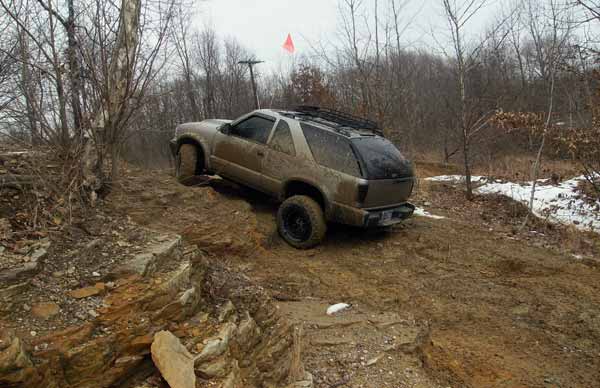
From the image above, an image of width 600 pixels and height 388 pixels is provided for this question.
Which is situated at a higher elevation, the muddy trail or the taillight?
the taillight

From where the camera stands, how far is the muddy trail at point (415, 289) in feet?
13.5

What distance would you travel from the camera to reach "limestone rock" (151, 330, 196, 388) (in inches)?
110

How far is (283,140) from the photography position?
7066 mm

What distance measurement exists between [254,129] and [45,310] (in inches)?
195

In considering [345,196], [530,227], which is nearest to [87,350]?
[345,196]

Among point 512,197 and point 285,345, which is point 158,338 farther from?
point 512,197

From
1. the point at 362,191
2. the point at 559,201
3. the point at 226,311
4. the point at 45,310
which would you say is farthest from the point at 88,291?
the point at 559,201

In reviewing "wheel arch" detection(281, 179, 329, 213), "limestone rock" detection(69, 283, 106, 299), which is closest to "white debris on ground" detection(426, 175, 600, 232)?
"wheel arch" detection(281, 179, 329, 213)

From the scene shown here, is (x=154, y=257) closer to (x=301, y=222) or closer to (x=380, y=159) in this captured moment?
(x=301, y=222)

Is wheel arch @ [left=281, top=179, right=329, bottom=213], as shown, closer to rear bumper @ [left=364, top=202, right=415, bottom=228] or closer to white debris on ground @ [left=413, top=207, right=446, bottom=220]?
rear bumper @ [left=364, top=202, right=415, bottom=228]

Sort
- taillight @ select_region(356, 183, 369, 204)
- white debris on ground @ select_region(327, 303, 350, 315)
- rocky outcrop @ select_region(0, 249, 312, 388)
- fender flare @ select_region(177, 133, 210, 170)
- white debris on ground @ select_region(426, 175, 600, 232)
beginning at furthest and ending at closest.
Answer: white debris on ground @ select_region(426, 175, 600, 232), fender flare @ select_region(177, 133, 210, 170), taillight @ select_region(356, 183, 369, 204), white debris on ground @ select_region(327, 303, 350, 315), rocky outcrop @ select_region(0, 249, 312, 388)

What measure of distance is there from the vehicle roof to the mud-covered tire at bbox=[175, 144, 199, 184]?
1.41 m

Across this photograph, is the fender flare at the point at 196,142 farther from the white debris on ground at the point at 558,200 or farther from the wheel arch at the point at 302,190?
the white debris on ground at the point at 558,200

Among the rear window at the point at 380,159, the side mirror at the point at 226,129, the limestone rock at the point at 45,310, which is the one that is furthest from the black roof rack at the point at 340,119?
the limestone rock at the point at 45,310
